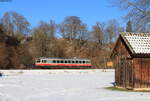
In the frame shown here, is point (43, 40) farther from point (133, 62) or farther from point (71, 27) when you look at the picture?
point (133, 62)

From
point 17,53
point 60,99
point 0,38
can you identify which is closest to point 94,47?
point 17,53

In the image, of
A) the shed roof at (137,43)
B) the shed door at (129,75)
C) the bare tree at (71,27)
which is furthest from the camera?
the bare tree at (71,27)

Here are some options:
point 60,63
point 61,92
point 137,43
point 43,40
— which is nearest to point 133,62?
point 137,43

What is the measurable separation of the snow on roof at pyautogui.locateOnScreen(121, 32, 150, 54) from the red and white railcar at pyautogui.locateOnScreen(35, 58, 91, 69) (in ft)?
142

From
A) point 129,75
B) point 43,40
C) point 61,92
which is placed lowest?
point 61,92

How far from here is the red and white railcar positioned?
201 ft

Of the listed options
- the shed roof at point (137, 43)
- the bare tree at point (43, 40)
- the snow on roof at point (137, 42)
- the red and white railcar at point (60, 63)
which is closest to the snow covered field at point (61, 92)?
the shed roof at point (137, 43)

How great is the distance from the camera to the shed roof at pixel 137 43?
1770 centimetres

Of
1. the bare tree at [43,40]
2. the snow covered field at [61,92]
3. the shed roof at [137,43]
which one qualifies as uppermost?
the bare tree at [43,40]

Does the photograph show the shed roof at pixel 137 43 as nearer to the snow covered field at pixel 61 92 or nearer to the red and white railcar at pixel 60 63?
the snow covered field at pixel 61 92

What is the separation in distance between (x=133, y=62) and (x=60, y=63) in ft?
151

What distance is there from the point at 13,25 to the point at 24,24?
3.70 m

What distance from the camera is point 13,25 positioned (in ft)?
268

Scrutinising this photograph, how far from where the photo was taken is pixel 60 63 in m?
63.1
